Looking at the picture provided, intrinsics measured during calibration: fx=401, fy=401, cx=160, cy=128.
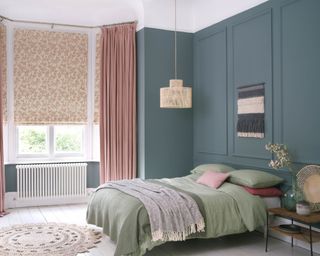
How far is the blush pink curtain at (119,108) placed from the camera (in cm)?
630

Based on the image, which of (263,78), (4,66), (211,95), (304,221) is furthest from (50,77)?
(304,221)

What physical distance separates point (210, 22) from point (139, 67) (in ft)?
4.17

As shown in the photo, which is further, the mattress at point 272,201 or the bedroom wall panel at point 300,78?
the mattress at point 272,201

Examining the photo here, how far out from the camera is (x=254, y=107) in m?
5.05

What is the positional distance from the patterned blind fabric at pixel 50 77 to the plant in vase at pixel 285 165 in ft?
10.8

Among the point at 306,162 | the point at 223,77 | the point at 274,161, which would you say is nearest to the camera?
the point at 306,162

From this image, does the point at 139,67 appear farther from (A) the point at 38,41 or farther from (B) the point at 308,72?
(B) the point at 308,72

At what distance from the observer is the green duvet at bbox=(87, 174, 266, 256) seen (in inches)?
146

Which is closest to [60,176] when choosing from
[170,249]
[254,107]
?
[170,249]

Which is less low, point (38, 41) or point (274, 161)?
A: point (38, 41)

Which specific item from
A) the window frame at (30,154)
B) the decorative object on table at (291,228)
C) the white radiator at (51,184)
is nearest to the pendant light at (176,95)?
the decorative object on table at (291,228)

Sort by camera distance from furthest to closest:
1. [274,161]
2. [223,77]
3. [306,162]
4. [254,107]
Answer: [223,77] < [254,107] < [274,161] < [306,162]

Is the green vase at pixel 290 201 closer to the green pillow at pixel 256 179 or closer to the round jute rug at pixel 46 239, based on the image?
the green pillow at pixel 256 179

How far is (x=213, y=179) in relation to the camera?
184 inches
